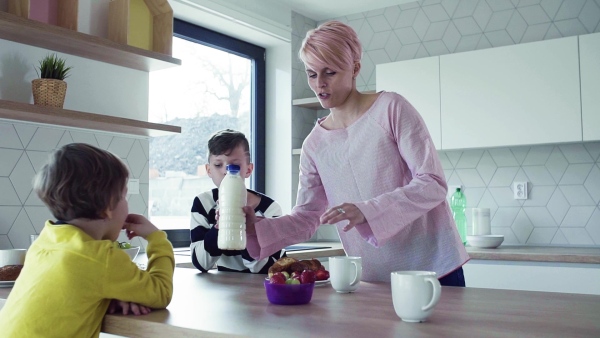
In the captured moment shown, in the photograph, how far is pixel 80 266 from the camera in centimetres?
113

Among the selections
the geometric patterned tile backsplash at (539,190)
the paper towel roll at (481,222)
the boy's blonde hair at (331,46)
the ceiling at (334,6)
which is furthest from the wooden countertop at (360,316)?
the ceiling at (334,6)

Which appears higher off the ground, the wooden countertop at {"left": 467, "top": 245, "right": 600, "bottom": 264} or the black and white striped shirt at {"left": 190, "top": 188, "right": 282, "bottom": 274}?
the black and white striped shirt at {"left": 190, "top": 188, "right": 282, "bottom": 274}

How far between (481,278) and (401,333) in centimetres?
243

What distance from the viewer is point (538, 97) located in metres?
3.29

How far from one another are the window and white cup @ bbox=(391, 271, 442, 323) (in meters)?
2.49

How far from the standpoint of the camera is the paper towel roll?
363 cm

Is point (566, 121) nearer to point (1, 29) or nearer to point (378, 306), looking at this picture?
point (378, 306)

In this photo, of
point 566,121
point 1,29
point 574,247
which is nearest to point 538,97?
point 566,121

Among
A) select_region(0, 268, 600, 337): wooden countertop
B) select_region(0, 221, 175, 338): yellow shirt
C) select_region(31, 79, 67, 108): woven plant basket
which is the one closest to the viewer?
select_region(0, 268, 600, 337): wooden countertop

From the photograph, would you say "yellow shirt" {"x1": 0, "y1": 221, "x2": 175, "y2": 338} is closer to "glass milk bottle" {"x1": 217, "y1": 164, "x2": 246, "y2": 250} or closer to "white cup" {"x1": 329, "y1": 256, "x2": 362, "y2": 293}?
"glass milk bottle" {"x1": 217, "y1": 164, "x2": 246, "y2": 250}

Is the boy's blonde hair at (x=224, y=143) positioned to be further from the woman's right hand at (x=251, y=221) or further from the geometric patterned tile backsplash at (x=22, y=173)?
the geometric patterned tile backsplash at (x=22, y=173)

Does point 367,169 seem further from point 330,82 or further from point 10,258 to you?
point 10,258

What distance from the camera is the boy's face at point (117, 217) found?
4.18 feet

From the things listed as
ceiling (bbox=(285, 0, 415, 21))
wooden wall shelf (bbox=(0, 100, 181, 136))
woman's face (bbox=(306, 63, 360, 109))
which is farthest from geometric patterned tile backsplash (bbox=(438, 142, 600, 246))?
woman's face (bbox=(306, 63, 360, 109))
